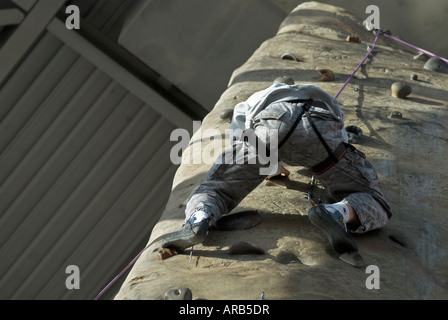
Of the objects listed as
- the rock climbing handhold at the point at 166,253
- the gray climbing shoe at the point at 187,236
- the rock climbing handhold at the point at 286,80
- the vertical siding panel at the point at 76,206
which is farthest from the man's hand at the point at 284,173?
the vertical siding panel at the point at 76,206

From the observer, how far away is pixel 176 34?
6898mm

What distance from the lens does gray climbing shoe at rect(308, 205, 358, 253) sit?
246 centimetres

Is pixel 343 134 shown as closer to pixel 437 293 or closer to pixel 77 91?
pixel 437 293

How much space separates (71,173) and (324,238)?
15.5 ft

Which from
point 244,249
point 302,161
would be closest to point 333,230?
Result: point 244,249

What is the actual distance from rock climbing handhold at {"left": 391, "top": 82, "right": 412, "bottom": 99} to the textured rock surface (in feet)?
0.16

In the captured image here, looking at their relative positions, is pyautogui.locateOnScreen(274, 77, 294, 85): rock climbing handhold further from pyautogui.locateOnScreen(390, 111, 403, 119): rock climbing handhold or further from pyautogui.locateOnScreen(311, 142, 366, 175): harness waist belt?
pyautogui.locateOnScreen(311, 142, 366, 175): harness waist belt

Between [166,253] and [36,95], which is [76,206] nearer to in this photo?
[36,95]

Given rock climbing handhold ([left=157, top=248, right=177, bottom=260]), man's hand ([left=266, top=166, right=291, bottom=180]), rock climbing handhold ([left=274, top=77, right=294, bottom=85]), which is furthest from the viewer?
rock climbing handhold ([left=274, top=77, right=294, bottom=85])

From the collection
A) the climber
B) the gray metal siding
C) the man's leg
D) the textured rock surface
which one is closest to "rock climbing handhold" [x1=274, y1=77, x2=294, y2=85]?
the textured rock surface

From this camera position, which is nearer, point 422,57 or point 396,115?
point 396,115

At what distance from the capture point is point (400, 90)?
4.38 meters

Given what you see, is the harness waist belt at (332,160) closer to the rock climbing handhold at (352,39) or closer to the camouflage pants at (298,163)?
the camouflage pants at (298,163)
